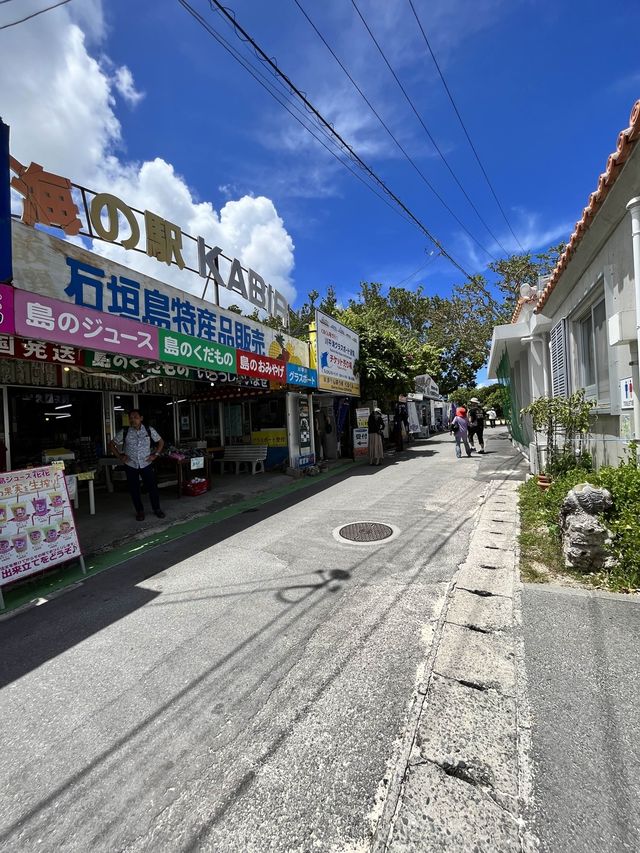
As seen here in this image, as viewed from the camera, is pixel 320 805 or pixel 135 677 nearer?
pixel 320 805

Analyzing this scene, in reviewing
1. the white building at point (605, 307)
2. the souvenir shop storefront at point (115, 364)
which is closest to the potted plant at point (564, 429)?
the white building at point (605, 307)

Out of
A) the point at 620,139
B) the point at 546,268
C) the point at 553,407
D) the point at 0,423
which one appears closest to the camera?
the point at 620,139

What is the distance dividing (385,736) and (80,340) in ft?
16.9

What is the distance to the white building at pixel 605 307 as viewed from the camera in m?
3.80

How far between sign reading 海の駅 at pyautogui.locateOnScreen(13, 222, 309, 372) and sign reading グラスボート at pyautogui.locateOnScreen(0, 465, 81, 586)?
5.29 ft

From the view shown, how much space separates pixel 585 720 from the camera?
225 cm

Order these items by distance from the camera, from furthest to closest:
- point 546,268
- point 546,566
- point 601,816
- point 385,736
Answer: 1. point 546,268
2. point 546,566
3. point 385,736
4. point 601,816

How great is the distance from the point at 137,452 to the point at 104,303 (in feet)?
7.96

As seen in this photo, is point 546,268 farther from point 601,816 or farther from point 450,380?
point 601,816

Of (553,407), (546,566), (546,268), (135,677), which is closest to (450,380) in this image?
(546,268)

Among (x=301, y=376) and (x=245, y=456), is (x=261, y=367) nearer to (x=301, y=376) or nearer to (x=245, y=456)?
(x=301, y=376)

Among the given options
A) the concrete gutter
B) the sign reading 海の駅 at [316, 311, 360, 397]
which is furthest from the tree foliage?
the concrete gutter

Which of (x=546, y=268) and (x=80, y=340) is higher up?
(x=546, y=268)

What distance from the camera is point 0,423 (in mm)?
7730
